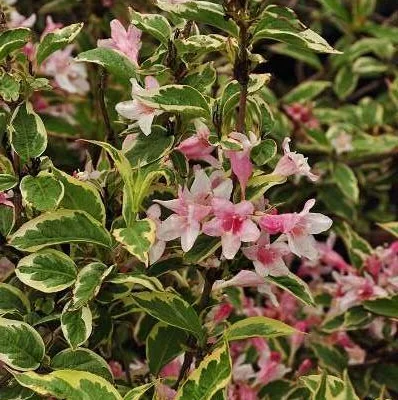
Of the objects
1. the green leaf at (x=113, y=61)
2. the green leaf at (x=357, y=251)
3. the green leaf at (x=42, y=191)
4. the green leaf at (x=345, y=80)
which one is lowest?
the green leaf at (x=345, y=80)

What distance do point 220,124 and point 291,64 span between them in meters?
2.26

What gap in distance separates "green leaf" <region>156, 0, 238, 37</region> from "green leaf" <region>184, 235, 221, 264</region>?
0.83ft

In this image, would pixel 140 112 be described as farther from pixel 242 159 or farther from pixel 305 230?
pixel 305 230

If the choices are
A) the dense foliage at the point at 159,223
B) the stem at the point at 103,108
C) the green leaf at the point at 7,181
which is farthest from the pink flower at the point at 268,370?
the green leaf at the point at 7,181

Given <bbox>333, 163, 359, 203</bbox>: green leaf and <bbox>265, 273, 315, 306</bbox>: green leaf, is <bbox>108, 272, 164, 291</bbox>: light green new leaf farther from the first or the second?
<bbox>333, 163, 359, 203</bbox>: green leaf

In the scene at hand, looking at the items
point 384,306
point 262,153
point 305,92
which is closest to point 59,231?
point 262,153

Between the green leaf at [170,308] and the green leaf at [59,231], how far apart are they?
0.31 ft

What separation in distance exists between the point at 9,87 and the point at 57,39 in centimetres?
11

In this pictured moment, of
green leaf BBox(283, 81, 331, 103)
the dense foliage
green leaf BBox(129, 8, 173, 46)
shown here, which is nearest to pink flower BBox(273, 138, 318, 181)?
the dense foliage

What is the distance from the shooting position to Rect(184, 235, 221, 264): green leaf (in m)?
1.01

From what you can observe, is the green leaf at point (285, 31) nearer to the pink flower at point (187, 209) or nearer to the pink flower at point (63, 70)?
the pink flower at point (187, 209)

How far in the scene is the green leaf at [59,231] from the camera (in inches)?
38.5

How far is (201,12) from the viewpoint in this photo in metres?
0.97

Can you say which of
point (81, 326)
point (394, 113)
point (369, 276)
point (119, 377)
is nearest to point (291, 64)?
point (394, 113)
